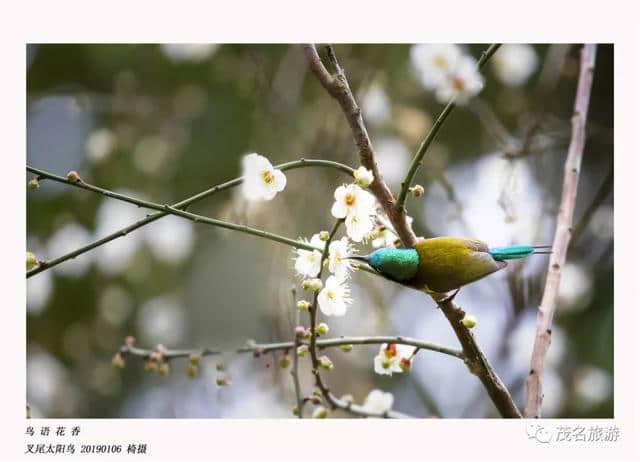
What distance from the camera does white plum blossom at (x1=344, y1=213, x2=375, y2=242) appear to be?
1.54 meters

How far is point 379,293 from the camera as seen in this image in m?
2.31

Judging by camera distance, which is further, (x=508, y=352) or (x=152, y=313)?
(x=152, y=313)

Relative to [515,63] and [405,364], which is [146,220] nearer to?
[405,364]

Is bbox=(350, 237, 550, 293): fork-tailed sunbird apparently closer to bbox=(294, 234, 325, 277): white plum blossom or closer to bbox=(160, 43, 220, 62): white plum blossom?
bbox=(294, 234, 325, 277): white plum blossom

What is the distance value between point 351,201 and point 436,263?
0.25m

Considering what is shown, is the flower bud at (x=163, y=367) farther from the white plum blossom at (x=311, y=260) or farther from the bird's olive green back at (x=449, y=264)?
the bird's olive green back at (x=449, y=264)

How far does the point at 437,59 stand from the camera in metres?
2.19

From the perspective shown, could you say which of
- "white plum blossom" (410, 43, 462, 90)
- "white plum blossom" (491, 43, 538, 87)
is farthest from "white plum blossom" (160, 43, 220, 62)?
"white plum blossom" (491, 43, 538, 87)

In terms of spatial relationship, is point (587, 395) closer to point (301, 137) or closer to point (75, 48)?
point (301, 137)

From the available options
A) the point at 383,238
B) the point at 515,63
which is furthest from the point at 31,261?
the point at 515,63

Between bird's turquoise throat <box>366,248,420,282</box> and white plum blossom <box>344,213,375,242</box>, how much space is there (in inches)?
2.4
